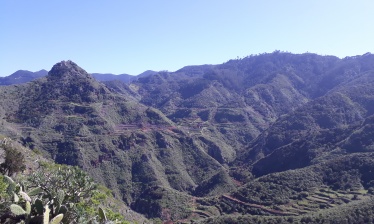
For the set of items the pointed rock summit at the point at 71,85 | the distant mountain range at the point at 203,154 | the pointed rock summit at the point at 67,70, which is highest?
the pointed rock summit at the point at 67,70

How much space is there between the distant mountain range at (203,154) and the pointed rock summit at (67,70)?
578 mm

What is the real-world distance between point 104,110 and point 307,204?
4239 inches

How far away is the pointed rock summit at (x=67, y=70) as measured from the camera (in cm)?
18662

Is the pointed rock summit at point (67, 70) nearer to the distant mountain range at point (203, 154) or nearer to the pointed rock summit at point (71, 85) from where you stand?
the pointed rock summit at point (71, 85)

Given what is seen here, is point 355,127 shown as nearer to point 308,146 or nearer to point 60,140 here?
point 308,146

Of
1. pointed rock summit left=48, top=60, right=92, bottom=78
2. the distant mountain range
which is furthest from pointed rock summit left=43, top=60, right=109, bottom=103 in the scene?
the distant mountain range

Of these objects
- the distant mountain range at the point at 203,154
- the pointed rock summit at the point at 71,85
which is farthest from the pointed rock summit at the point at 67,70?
the distant mountain range at the point at 203,154

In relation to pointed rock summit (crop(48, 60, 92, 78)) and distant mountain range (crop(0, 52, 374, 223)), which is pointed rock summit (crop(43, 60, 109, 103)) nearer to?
pointed rock summit (crop(48, 60, 92, 78))

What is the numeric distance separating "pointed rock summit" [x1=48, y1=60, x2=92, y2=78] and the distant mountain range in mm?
578

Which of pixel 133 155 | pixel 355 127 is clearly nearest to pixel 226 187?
pixel 133 155

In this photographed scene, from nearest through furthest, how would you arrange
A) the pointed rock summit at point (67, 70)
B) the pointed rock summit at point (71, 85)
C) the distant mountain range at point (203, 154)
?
the distant mountain range at point (203, 154), the pointed rock summit at point (71, 85), the pointed rock summit at point (67, 70)

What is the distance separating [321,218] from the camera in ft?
211

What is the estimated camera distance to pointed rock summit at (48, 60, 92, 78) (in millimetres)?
186625

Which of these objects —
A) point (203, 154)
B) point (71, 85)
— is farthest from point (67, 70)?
point (203, 154)
